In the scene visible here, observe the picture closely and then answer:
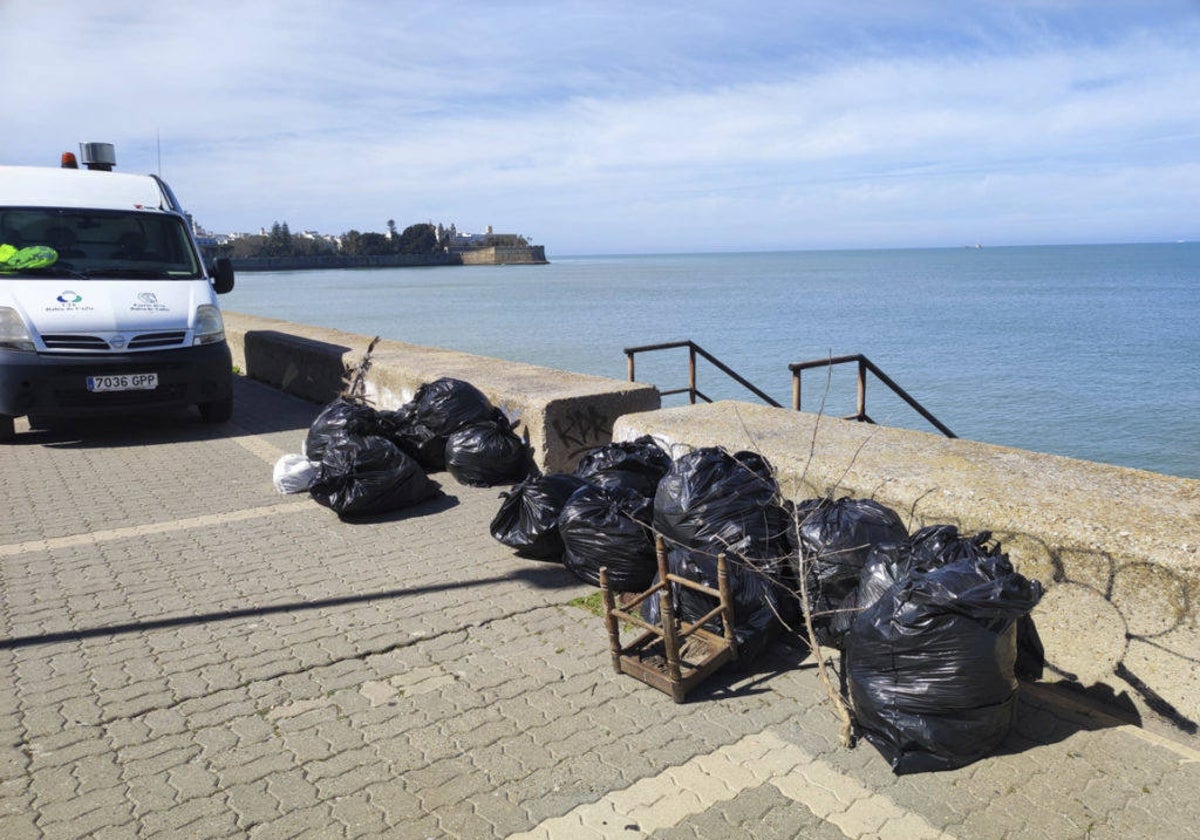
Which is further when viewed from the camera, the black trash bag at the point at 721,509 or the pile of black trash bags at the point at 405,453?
the pile of black trash bags at the point at 405,453

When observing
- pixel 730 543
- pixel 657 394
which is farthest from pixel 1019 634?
pixel 657 394

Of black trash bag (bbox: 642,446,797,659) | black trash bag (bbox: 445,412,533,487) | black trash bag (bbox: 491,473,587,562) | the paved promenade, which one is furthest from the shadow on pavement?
black trash bag (bbox: 445,412,533,487)

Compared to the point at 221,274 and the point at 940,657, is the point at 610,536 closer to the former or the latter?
the point at 940,657

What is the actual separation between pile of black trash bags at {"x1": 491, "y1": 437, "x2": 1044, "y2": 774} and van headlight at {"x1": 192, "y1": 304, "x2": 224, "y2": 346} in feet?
15.6

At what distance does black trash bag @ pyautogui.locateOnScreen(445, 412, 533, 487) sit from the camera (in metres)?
6.47

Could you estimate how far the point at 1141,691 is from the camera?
3.10 metres

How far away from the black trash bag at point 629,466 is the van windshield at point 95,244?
5510 mm

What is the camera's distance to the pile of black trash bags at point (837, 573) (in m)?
2.90

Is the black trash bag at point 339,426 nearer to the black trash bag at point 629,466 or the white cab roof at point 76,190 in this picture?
the black trash bag at point 629,466

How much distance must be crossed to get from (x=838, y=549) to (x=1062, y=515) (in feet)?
2.79

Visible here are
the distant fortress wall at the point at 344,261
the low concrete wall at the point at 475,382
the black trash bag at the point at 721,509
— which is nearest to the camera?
→ the black trash bag at the point at 721,509

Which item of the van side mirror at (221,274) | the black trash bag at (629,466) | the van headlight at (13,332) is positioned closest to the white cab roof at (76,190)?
the van side mirror at (221,274)

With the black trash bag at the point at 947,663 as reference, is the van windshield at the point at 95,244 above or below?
above

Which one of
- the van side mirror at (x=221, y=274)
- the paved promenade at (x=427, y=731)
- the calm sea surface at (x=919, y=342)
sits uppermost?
the van side mirror at (x=221, y=274)
